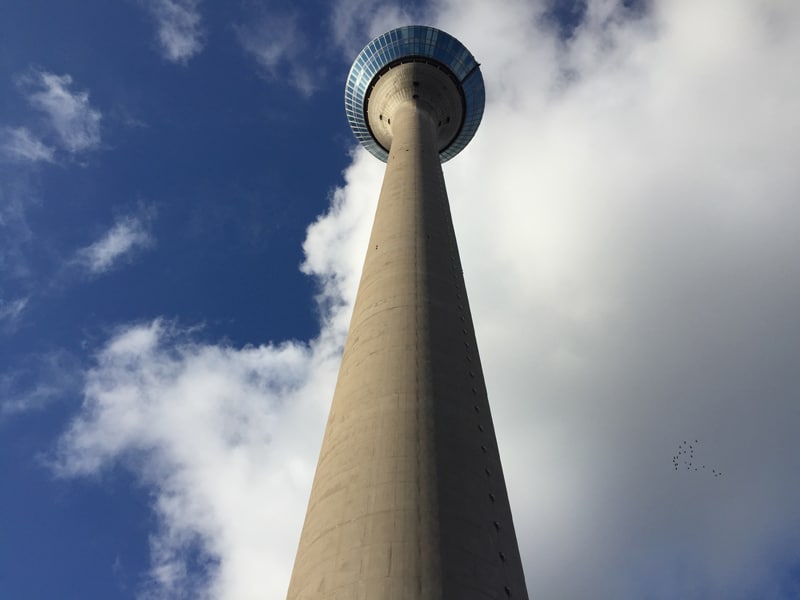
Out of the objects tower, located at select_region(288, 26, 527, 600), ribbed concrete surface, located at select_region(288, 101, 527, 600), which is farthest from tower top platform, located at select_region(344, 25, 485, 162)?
ribbed concrete surface, located at select_region(288, 101, 527, 600)

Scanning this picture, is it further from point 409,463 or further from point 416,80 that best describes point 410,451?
point 416,80

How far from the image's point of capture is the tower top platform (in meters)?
47.2

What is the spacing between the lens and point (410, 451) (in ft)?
55.7

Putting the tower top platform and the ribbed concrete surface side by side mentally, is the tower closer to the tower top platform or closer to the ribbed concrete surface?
the ribbed concrete surface

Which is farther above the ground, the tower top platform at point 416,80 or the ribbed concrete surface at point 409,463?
the tower top platform at point 416,80

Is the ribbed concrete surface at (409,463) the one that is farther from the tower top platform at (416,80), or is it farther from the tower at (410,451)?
the tower top platform at (416,80)

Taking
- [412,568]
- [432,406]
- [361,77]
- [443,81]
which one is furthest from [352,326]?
[361,77]

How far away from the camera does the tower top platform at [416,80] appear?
47188 millimetres

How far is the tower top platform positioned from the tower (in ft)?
60.2

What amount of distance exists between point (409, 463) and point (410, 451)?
1.42ft

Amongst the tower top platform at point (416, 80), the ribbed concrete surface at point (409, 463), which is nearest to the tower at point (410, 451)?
the ribbed concrete surface at point (409, 463)

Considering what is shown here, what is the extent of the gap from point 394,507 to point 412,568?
5.58 ft

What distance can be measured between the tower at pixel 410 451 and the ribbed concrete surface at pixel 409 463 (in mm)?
38

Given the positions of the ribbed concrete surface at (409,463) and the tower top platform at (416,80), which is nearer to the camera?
the ribbed concrete surface at (409,463)
